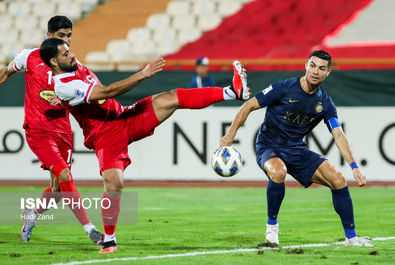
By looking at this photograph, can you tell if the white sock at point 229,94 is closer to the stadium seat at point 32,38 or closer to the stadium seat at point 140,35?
the stadium seat at point 140,35

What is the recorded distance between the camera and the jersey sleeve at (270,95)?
7.16 metres

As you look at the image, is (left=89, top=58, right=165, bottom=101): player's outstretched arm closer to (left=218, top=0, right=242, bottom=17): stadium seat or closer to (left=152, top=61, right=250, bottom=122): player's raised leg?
(left=152, top=61, right=250, bottom=122): player's raised leg

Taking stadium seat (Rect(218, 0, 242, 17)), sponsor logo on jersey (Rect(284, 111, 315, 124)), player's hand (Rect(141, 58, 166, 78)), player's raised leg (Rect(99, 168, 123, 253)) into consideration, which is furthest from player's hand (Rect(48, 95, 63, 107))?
stadium seat (Rect(218, 0, 242, 17))

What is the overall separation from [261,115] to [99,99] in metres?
7.46

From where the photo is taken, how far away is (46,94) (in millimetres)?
7496

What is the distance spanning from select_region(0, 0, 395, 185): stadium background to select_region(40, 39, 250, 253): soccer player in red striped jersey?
6.70 meters

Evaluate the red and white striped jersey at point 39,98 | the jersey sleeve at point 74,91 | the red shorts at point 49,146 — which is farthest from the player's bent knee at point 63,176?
the jersey sleeve at point 74,91

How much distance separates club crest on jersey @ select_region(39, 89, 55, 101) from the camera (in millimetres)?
7480

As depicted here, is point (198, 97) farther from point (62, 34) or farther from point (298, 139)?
point (62, 34)

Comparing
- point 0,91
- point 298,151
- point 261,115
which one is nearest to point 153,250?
point 298,151

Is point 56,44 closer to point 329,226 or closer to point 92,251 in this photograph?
point 92,251

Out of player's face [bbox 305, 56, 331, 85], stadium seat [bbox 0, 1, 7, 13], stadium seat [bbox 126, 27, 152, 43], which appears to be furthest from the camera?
stadium seat [bbox 0, 1, 7, 13]

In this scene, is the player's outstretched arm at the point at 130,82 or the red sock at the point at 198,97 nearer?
the player's outstretched arm at the point at 130,82

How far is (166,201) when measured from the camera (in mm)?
11719
